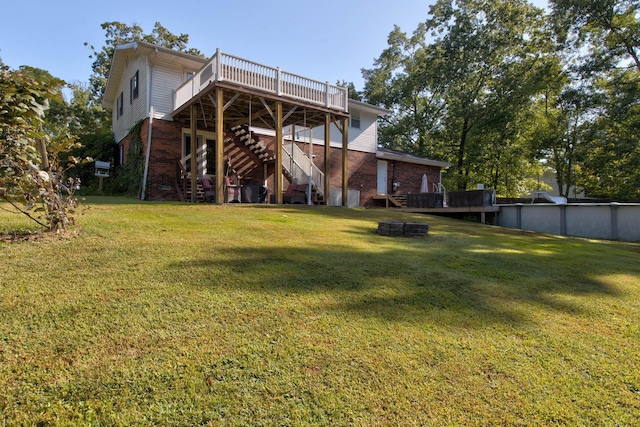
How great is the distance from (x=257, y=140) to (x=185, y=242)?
1118cm

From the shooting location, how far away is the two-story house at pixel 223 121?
1126cm

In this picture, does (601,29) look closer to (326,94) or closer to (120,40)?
(326,94)

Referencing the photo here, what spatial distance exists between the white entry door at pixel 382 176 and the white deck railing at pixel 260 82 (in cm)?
687

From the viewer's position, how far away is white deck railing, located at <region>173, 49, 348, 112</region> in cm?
1058

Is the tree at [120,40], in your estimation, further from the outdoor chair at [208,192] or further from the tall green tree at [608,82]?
the tall green tree at [608,82]

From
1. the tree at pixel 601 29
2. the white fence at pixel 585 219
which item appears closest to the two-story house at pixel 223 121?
the white fence at pixel 585 219

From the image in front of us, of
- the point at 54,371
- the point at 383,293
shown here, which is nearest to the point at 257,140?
the point at 383,293

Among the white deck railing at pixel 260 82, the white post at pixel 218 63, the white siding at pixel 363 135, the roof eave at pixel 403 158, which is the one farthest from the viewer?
the roof eave at pixel 403 158

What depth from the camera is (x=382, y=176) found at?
20.0 metres

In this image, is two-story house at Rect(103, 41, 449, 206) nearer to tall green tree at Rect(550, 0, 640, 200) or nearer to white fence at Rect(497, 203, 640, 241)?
white fence at Rect(497, 203, 640, 241)

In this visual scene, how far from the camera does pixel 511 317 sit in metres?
3.24

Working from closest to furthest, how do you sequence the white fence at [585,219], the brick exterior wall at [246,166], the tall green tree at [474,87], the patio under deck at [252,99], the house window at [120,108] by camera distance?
the patio under deck at [252,99]
the white fence at [585,219]
the brick exterior wall at [246,166]
the house window at [120,108]
the tall green tree at [474,87]

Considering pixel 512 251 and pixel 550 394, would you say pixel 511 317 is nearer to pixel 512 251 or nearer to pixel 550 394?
pixel 550 394

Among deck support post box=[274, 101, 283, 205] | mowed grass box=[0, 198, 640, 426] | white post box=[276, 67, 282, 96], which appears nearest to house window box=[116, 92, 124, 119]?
white post box=[276, 67, 282, 96]
